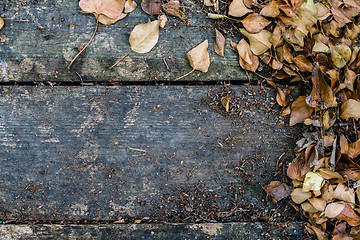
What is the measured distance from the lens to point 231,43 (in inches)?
63.4

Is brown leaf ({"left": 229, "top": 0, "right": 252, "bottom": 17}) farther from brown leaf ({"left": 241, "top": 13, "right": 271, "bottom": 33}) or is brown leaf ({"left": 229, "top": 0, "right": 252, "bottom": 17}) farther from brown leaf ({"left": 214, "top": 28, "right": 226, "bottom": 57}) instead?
brown leaf ({"left": 214, "top": 28, "right": 226, "bottom": 57})

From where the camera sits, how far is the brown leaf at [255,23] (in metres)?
1.55

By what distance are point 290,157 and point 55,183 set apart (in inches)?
54.7

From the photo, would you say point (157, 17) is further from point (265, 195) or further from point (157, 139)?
point (265, 195)

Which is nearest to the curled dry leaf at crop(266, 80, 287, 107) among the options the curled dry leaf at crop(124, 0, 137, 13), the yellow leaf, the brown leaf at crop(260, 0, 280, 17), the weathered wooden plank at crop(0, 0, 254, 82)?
the weathered wooden plank at crop(0, 0, 254, 82)

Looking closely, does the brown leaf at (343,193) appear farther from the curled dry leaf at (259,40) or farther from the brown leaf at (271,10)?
the brown leaf at (271,10)

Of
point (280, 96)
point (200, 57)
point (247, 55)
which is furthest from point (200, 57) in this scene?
point (280, 96)

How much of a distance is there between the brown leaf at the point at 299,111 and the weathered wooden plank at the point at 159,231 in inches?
24.7

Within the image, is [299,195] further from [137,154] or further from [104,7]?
[104,7]

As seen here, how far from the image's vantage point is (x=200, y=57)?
1573 mm

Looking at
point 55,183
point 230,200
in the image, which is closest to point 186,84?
point 230,200

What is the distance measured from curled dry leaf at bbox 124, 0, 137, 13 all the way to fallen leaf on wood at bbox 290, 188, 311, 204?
1.41 metres

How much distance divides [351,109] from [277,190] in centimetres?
60

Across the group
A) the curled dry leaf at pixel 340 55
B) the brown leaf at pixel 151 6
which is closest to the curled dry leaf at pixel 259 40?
the curled dry leaf at pixel 340 55
